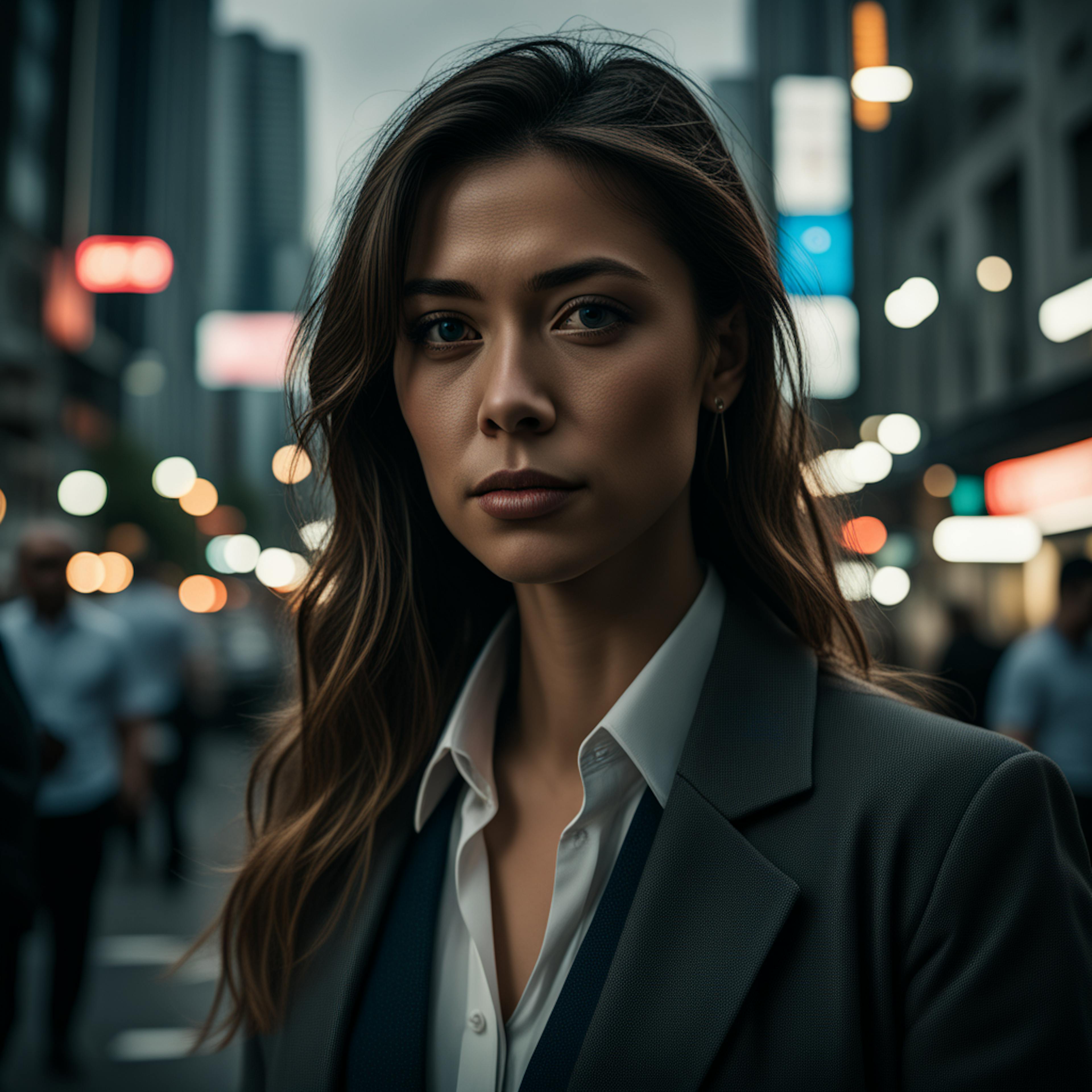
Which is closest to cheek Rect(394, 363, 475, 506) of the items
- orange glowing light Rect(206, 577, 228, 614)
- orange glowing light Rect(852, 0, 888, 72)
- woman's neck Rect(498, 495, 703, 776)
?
woman's neck Rect(498, 495, 703, 776)

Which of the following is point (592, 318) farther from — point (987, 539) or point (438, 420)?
point (987, 539)

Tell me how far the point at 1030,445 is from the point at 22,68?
40.3m

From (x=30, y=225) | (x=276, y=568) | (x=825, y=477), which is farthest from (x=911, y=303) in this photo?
(x=30, y=225)

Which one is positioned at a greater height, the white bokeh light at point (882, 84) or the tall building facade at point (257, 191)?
the tall building facade at point (257, 191)

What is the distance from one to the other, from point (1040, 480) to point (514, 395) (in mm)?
14852

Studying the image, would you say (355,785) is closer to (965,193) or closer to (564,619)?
(564,619)

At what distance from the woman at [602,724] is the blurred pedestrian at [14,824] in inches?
33.2

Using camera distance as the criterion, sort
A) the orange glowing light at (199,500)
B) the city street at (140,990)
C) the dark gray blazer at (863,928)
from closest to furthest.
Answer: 1. the dark gray blazer at (863,928)
2. the city street at (140,990)
3. the orange glowing light at (199,500)

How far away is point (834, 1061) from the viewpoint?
117 cm

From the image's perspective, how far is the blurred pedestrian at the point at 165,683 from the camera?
289 inches

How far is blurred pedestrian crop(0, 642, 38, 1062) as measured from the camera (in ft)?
7.41

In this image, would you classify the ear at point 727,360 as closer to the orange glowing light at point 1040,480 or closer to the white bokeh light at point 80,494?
the orange glowing light at point 1040,480

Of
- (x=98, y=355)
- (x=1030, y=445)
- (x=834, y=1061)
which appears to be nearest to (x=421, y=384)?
(x=834, y=1061)

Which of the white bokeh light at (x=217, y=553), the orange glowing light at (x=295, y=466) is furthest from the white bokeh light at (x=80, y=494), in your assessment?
the orange glowing light at (x=295, y=466)
